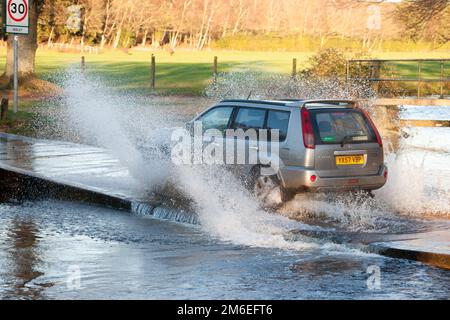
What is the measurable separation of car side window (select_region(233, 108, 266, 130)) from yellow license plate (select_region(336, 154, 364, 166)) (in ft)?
3.84

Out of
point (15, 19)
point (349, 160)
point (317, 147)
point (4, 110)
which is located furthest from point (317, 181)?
point (4, 110)

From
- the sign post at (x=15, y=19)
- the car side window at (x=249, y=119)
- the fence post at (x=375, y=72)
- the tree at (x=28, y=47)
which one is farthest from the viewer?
the tree at (x=28, y=47)

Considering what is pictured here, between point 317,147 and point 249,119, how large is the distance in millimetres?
1237

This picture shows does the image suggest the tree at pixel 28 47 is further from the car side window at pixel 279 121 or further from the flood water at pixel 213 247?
the car side window at pixel 279 121

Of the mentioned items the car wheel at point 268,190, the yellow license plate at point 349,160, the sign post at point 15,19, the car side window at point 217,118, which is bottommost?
the car wheel at point 268,190

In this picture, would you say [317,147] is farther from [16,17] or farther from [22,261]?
[16,17]

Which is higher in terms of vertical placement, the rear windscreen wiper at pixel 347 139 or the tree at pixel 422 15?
the tree at pixel 422 15

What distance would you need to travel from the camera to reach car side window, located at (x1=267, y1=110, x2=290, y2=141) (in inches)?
510

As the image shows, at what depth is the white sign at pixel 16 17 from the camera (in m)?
25.2

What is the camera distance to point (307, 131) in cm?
1271

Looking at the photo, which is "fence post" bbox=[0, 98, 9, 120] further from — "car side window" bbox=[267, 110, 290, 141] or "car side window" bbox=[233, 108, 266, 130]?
"car side window" bbox=[267, 110, 290, 141]

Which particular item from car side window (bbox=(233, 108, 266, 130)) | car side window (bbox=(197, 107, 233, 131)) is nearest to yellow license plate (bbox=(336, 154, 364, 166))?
car side window (bbox=(233, 108, 266, 130))

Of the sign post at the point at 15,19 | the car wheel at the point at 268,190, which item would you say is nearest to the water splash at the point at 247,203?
the car wheel at the point at 268,190
